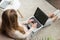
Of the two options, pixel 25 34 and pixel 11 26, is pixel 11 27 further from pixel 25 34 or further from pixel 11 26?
pixel 25 34

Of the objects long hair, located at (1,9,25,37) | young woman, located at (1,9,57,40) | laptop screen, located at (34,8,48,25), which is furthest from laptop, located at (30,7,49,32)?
long hair, located at (1,9,25,37)

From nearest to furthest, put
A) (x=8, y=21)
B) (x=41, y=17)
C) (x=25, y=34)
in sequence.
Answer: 1. (x=8, y=21)
2. (x=25, y=34)
3. (x=41, y=17)

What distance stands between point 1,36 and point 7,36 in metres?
0.06

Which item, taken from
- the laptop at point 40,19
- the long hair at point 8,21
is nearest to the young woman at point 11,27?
the long hair at point 8,21

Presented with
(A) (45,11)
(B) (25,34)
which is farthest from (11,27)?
(A) (45,11)

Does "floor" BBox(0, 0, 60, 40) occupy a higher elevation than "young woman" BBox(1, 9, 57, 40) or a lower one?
higher

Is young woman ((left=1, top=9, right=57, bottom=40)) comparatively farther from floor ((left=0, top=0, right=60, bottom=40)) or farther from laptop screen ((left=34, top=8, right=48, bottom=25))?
laptop screen ((left=34, top=8, right=48, bottom=25))

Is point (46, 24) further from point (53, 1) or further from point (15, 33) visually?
point (53, 1)

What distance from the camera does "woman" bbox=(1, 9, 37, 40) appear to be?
1.62 m

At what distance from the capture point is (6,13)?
1.62 m

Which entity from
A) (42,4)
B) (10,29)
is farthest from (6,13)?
(42,4)

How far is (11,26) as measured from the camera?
1.66 metres

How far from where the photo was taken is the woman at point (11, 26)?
1.62m

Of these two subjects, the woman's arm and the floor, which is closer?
the woman's arm
